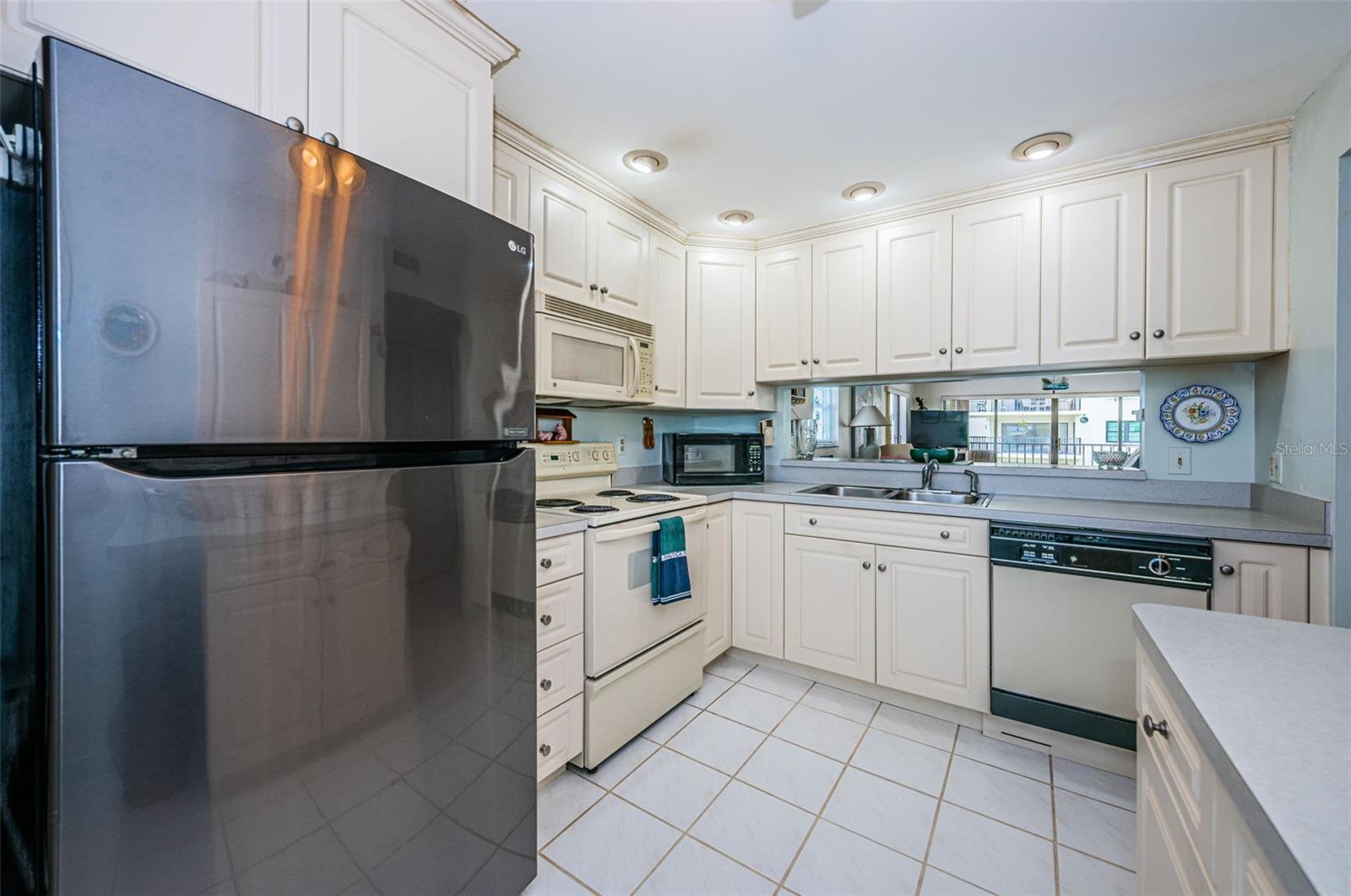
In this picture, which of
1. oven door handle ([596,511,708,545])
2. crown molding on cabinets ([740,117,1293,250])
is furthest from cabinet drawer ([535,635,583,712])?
crown molding on cabinets ([740,117,1293,250])

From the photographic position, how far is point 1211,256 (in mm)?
1933

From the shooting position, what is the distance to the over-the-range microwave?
2.00m

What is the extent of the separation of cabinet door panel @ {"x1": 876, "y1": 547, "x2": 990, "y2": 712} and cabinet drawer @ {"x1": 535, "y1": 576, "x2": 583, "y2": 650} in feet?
4.34

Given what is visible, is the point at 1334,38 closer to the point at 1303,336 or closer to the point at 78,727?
the point at 1303,336

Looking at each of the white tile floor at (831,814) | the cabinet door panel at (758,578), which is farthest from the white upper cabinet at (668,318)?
the white tile floor at (831,814)

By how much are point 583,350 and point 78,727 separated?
68.6 inches

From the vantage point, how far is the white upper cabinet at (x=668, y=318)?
104 inches

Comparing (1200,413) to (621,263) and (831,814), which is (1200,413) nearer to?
A: (831,814)

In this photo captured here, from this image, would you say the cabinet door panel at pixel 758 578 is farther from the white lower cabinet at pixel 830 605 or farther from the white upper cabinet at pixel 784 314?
the white upper cabinet at pixel 784 314

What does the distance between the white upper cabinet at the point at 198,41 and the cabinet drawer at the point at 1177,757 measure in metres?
1.89

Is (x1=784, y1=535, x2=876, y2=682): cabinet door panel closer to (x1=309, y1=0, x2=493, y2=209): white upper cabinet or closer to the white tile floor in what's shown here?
the white tile floor

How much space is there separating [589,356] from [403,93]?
3.60 ft

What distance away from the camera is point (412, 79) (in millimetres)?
1291

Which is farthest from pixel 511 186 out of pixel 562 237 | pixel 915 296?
pixel 915 296
